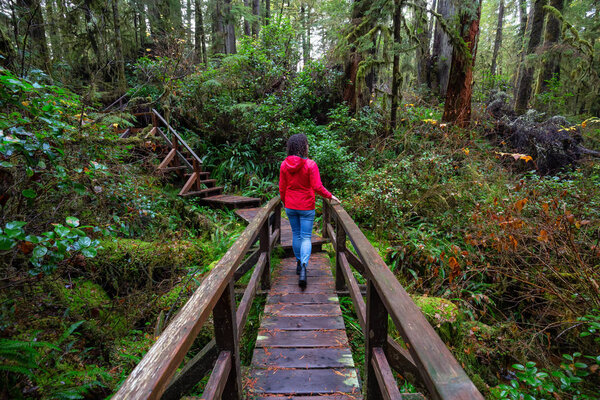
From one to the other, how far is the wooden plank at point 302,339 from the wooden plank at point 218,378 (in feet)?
3.34

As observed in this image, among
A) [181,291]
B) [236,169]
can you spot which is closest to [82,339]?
[181,291]

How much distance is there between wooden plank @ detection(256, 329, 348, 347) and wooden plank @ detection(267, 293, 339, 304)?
24.2 inches

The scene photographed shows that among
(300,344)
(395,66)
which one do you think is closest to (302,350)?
(300,344)

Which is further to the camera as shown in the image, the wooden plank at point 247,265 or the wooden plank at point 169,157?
the wooden plank at point 169,157

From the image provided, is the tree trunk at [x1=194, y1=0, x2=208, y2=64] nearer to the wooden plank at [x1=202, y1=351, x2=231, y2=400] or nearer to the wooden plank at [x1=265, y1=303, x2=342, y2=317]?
the wooden plank at [x1=265, y1=303, x2=342, y2=317]

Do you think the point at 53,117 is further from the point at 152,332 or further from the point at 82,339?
the point at 152,332

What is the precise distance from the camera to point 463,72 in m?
7.34

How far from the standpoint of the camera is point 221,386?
1.72 m

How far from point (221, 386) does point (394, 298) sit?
117cm

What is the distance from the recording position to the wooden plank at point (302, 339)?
9.31ft

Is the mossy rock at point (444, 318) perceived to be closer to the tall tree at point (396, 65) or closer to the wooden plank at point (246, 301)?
the wooden plank at point (246, 301)

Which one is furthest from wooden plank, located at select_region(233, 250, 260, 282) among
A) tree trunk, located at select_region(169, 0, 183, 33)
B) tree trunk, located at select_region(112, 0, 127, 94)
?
tree trunk, located at select_region(169, 0, 183, 33)

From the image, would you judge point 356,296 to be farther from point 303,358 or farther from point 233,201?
point 233,201

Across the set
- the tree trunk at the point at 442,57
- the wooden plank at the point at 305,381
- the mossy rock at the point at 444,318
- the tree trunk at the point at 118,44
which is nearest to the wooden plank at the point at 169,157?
the tree trunk at the point at 118,44
